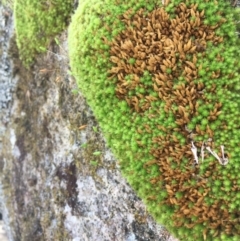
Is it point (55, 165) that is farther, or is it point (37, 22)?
point (37, 22)

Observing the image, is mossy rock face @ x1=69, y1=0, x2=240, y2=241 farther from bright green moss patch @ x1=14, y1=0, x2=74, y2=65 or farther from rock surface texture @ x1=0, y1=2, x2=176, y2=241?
bright green moss patch @ x1=14, y1=0, x2=74, y2=65

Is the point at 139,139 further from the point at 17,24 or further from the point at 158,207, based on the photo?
the point at 17,24

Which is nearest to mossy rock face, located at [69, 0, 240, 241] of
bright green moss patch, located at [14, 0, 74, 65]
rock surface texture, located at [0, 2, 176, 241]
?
rock surface texture, located at [0, 2, 176, 241]

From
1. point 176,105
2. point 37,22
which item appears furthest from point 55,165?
point 176,105

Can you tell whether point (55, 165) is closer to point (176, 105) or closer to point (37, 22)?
point (37, 22)

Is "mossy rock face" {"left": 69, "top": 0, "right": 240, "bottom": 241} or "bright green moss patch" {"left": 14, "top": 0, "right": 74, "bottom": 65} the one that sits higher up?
"bright green moss patch" {"left": 14, "top": 0, "right": 74, "bottom": 65}

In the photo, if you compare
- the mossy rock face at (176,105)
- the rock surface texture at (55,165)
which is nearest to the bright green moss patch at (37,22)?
the rock surface texture at (55,165)

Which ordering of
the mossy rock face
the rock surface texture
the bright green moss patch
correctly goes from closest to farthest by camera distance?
the mossy rock face → the rock surface texture → the bright green moss patch
